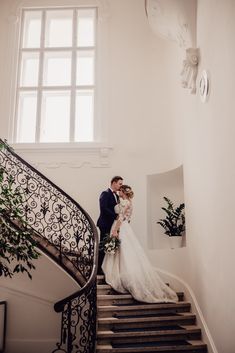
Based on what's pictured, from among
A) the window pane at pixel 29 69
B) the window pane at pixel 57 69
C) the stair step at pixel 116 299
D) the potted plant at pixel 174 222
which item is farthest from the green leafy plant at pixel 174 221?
the window pane at pixel 29 69

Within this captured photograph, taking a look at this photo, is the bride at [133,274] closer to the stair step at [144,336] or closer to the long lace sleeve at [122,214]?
the long lace sleeve at [122,214]

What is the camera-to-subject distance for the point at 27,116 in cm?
886

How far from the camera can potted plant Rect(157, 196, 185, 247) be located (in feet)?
24.4

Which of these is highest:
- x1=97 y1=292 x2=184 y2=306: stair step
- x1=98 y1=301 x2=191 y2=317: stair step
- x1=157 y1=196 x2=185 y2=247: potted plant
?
x1=157 y1=196 x2=185 y2=247: potted plant

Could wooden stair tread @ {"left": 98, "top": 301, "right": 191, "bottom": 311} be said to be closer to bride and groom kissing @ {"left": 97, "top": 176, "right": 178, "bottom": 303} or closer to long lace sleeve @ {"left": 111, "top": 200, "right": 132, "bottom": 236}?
bride and groom kissing @ {"left": 97, "top": 176, "right": 178, "bottom": 303}

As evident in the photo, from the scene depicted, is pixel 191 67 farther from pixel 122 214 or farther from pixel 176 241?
pixel 176 241

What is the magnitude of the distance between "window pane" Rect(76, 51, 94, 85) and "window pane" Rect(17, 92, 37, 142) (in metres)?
1.14

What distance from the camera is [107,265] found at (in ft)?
19.6

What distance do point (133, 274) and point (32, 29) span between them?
6.76 meters

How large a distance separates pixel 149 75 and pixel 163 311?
5.33m

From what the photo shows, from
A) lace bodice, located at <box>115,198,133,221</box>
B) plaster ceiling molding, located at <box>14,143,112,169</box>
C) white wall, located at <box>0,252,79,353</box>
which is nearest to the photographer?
lace bodice, located at <box>115,198,133,221</box>

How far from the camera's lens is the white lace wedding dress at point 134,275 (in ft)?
18.3

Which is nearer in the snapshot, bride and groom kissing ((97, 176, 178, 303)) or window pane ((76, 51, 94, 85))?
bride and groom kissing ((97, 176, 178, 303))

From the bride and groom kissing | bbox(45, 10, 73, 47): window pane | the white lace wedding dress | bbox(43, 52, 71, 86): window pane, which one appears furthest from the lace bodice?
bbox(45, 10, 73, 47): window pane
